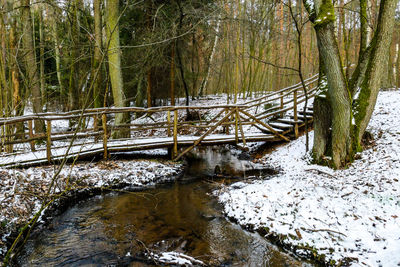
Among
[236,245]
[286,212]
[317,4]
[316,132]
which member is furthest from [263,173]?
[317,4]

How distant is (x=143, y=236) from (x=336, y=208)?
3.46 metres

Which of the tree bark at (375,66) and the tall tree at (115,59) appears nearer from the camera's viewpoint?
the tree bark at (375,66)

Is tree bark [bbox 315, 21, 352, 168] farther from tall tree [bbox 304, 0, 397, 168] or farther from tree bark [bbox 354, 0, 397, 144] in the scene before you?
tree bark [bbox 354, 0, 397, 144]

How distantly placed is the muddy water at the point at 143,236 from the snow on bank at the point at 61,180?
1.51 ft

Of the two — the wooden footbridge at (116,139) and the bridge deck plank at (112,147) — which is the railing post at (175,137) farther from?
the bridge deck plank at (112,147)

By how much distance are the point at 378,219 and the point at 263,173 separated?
12.6 feet

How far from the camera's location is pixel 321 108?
7.30m

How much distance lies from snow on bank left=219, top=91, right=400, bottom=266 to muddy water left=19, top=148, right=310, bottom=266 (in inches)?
17.4

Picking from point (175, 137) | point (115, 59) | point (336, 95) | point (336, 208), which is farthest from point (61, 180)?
point (336, 95)

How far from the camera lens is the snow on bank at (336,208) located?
3.91 metres

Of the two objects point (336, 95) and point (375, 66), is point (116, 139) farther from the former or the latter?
point (375, 66)

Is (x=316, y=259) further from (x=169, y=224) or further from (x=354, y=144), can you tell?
(x=354, y=144)

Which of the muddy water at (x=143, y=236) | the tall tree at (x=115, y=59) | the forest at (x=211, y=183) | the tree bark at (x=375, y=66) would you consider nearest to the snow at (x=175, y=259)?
the forest at (x=211, y=183)

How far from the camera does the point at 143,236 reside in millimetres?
4730
